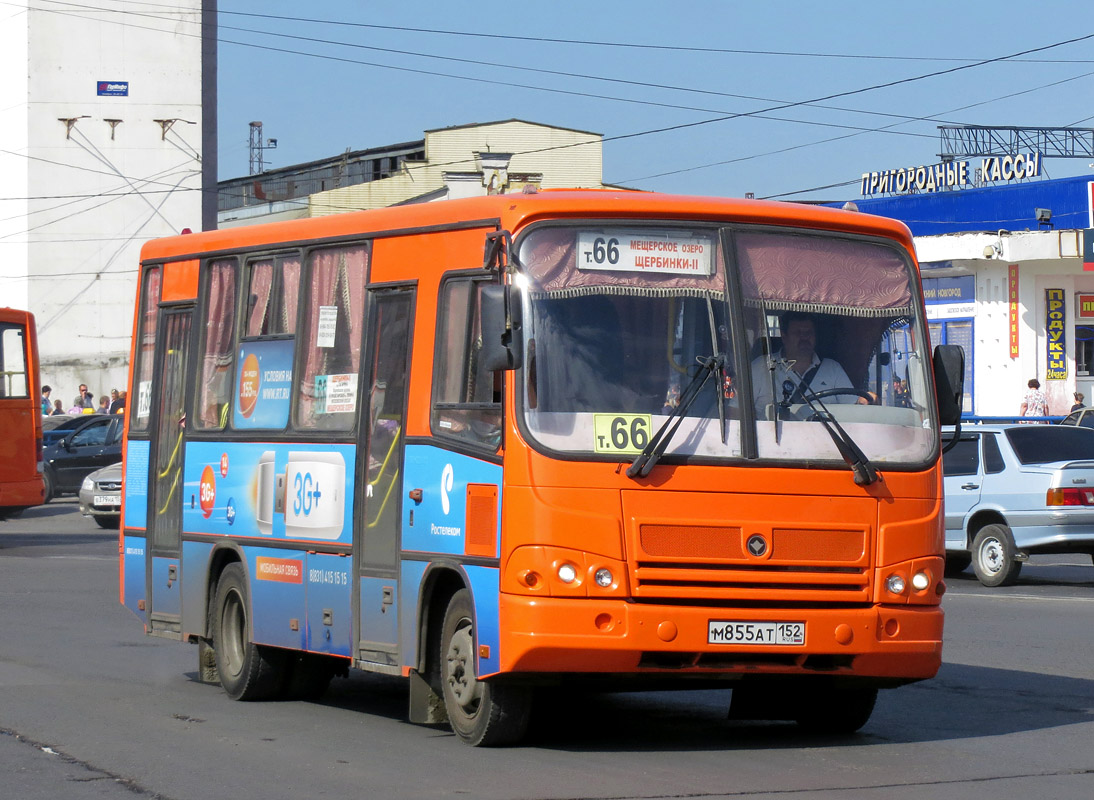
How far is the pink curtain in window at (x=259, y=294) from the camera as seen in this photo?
10945mm

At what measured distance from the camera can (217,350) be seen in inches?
453

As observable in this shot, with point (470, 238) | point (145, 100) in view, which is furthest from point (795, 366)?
point (145, 100)

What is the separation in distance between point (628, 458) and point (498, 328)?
2.79 feet

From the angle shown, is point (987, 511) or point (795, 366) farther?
point (987, 511)

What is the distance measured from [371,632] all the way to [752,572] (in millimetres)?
2234

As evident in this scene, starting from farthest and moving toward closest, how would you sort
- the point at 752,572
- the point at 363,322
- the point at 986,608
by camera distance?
the point at 986,608
the point at 363,322
the point at 752,572

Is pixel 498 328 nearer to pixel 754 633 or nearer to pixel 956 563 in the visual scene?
pixel 754 633

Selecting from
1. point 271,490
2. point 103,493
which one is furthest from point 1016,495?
point 103,493

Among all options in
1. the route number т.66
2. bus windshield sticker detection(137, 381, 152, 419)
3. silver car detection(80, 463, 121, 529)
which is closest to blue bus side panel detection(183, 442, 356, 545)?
bus windshield sticker detection(137, 381, 152, 419)

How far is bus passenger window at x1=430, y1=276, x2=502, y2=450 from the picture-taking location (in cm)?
847

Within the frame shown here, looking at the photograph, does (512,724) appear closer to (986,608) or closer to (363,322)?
(363,322)

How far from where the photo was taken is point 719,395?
8.47 meters

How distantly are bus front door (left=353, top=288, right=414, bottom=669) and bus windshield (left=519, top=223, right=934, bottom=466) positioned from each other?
4.08 ft

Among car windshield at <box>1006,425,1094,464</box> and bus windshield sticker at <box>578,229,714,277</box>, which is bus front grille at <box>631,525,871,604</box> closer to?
bus windshield sticker at <box>578,229,714,277</box>
